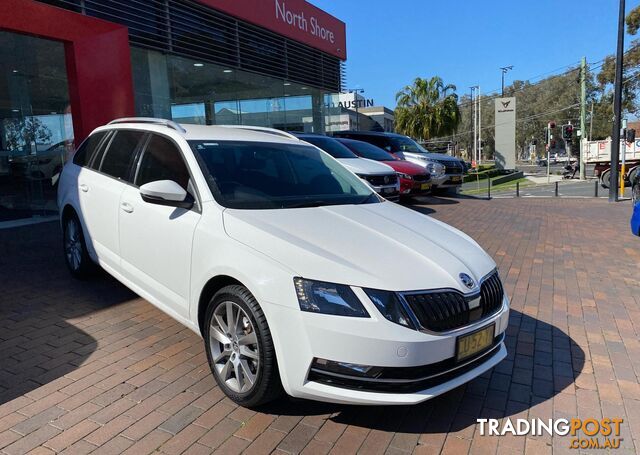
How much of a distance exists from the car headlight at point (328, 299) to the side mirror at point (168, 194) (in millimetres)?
1145

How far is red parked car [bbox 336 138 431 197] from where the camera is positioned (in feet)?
35.6

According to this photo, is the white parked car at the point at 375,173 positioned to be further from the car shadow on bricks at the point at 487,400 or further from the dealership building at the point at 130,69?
the car shadow on bricks at the point at 487,400

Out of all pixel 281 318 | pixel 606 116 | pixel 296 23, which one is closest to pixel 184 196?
pixel 281 318

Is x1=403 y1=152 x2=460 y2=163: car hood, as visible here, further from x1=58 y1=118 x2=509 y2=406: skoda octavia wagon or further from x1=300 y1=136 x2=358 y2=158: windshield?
x1=58 y1=118 x2=509 y2=406: skoda octavia wagon

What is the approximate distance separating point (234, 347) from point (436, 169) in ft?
34.6

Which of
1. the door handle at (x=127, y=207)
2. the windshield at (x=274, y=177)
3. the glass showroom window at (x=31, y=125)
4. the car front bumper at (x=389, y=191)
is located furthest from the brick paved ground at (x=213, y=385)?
the glass showroom window at (x=31, y=125)

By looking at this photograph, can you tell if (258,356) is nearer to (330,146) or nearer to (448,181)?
(330,146)

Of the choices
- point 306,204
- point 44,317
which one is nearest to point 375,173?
point 306,204

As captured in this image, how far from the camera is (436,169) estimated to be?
41.2 feet

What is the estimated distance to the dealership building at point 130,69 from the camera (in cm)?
905

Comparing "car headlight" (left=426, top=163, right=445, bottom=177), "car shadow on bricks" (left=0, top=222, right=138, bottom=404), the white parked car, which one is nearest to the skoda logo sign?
"car shadow on bricks" (left=0, top=222, right=138, bottom=404)

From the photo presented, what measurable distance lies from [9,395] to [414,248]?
105 inches

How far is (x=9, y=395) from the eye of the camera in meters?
3.01

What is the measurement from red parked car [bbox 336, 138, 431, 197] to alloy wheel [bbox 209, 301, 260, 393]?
323 inches
